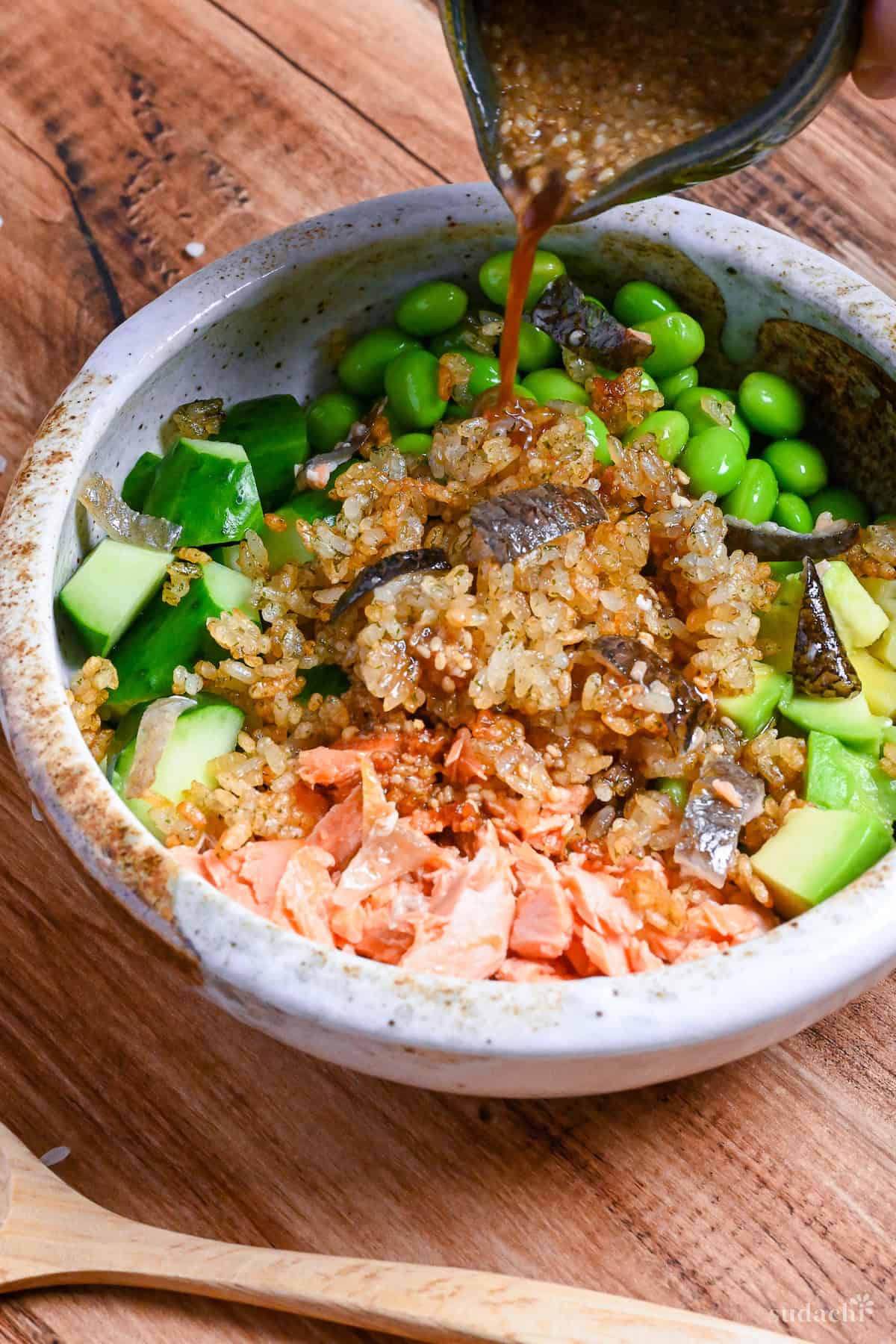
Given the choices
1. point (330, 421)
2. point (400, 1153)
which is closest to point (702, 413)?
point (330, 421)

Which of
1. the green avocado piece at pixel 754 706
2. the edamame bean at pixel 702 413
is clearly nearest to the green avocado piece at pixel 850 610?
the green avocado piece at pixel 754 706

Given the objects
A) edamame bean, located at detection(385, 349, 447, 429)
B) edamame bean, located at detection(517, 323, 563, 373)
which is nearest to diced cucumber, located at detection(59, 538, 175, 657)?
edamame bean, located at detection(385, 349, 447, 429)

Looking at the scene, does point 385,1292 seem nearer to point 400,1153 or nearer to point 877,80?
point 400,1153

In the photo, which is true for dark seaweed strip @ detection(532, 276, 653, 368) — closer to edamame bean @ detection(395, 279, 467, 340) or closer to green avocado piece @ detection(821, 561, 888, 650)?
edamame bean @ detection(395, 279, 467, 340)

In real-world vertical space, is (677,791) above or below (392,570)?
below

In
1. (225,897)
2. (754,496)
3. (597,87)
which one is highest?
(597,87)

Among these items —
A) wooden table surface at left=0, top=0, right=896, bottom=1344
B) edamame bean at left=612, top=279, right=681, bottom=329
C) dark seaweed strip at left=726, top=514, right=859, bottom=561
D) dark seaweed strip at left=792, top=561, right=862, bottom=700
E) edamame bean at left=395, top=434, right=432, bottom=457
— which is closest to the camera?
wooden table surface at left=0, top=0, right=896, bottom=1344

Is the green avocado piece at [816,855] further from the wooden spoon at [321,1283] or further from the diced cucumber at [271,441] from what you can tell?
the diced cucumber at [271,441]
